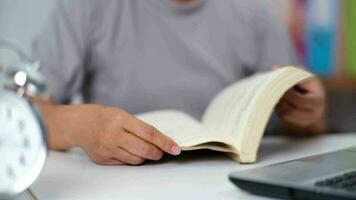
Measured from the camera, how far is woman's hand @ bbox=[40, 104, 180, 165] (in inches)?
28.5

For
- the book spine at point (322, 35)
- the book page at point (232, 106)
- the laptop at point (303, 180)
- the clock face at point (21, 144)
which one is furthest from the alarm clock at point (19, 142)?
the book spine at point (322, 35)

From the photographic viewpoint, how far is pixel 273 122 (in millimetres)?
1021

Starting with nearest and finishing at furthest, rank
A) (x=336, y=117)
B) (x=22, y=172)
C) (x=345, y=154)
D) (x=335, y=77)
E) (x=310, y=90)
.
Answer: (x=22, y=172), (x=345, y=154), (x=310, y=90), (x=336, y=117), (x=335, y=77)

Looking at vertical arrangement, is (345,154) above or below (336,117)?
above

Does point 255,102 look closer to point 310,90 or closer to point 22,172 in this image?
point 310,90

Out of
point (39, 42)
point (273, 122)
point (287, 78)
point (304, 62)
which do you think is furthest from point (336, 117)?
point (39, 42)

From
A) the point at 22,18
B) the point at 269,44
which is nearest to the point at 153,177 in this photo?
the point at 269,44

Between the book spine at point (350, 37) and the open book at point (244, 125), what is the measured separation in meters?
0.80

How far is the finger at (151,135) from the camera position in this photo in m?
0.72

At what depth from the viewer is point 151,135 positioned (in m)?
0.72

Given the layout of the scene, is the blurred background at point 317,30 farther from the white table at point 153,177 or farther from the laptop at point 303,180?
the laptop at point 303,180

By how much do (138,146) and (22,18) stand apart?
2.76ft

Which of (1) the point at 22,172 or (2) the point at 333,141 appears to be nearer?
(1) the point at 22,172

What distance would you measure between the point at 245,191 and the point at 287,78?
9.2 inches
